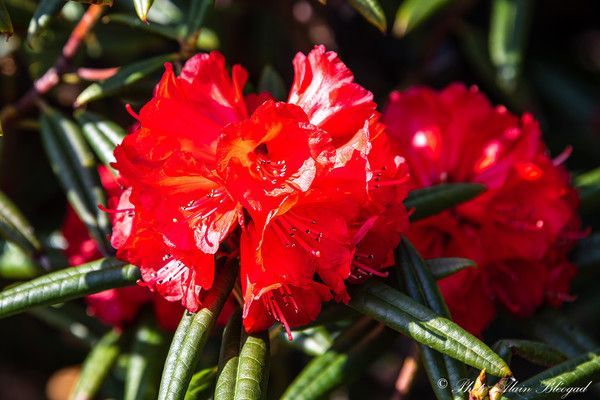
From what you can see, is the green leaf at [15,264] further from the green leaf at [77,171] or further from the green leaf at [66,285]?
the green leaf at [66,285]

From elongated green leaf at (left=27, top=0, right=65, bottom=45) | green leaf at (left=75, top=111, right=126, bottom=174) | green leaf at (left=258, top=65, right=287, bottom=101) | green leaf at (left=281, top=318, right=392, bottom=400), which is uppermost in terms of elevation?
elongated green leaf at (left=27, top=0, right=65, bottom=45)

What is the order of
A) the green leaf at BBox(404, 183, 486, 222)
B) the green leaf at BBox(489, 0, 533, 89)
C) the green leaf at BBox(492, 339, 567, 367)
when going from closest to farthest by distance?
the green leaf at BBox(492, 339, 567, 367) → the green leaf at BBox(404, 183, 486, 222) → the green leaf at BBox(489, 0, 533, 89)

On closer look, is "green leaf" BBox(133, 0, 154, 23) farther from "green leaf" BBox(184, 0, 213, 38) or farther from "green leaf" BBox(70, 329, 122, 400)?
"green leaf" BBox(70, 329, 122, 400)

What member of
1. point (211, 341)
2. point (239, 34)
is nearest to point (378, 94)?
point (239, 34)

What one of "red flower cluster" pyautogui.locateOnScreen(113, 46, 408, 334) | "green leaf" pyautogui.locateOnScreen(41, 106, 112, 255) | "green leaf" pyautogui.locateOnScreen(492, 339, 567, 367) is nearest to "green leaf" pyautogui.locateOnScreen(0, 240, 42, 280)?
"green leaf" pyautogui.locateOnScreen(41, 106, 112, 255)

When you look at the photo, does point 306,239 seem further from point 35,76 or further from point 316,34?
point 316,34

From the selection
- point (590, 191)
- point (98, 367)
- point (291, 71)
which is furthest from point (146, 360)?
point (291, 71)

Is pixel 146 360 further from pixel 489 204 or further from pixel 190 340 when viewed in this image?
pixel 489 204
